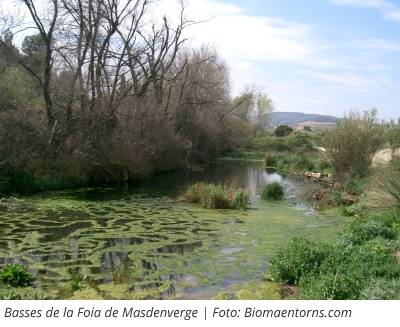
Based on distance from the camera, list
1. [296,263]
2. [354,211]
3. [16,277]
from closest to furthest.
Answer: [16,277]
[296,263]
[354,211]

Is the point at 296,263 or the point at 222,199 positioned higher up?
the point at 296,263

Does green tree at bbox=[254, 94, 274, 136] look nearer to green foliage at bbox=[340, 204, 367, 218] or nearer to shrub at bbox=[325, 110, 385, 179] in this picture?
shrub at bbox=[325, 110, 385, 179]

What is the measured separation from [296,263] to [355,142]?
13760 mm

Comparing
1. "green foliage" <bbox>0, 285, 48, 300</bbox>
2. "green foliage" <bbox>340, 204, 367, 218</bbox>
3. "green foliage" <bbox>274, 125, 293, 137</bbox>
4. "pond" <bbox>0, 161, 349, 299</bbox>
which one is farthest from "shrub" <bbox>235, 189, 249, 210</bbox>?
"green foliage" <bbox>274, 125, 293, 137</bbox>

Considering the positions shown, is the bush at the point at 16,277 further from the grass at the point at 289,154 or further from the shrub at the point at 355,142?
the grass at the point at 289,154

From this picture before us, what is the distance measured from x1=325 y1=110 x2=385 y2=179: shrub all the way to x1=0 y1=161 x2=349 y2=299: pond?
4.04 m

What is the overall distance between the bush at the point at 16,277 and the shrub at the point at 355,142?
50.4 feet

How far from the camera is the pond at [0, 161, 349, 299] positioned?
7.89 m

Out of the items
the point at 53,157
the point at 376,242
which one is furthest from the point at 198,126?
the point at 376,242

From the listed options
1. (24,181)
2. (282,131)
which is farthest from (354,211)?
(282,131)

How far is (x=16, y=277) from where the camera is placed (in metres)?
7.49

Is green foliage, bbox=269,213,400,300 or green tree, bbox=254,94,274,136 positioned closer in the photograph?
green foliage, bbox=269,213,400,300

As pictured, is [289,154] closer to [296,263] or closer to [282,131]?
[282,131]
